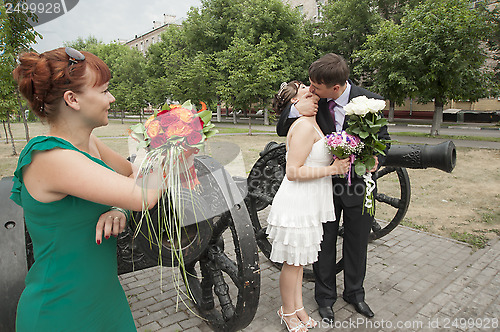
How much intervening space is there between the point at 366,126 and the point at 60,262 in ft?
6.95

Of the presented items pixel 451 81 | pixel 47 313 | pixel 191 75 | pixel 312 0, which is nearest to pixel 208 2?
pixel 191 75

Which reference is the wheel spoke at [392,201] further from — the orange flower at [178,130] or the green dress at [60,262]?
the green dress at [60,262]

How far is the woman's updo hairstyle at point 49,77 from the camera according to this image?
1.14 m

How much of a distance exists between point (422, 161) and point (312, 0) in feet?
118

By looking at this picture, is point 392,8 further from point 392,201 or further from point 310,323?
point 310,323

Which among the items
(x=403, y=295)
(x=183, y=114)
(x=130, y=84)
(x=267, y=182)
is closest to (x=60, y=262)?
(x=183, y=114)

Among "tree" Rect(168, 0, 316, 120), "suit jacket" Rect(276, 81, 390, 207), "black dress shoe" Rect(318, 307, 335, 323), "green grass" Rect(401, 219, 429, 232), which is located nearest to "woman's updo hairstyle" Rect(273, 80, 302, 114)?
"suit jacket" Rect(276, 81, 390, 207)

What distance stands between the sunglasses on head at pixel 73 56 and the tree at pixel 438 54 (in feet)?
46.3

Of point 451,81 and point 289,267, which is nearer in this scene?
point 289,267

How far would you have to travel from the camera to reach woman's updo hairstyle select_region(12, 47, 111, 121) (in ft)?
3.75

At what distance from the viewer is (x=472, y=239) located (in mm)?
4594

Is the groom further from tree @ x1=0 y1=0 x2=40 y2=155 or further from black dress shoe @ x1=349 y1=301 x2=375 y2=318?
tree @ x1=0 y1=0 x2=40 y2=155

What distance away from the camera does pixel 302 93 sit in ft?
8.90

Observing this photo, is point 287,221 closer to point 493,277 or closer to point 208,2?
point 493,277
